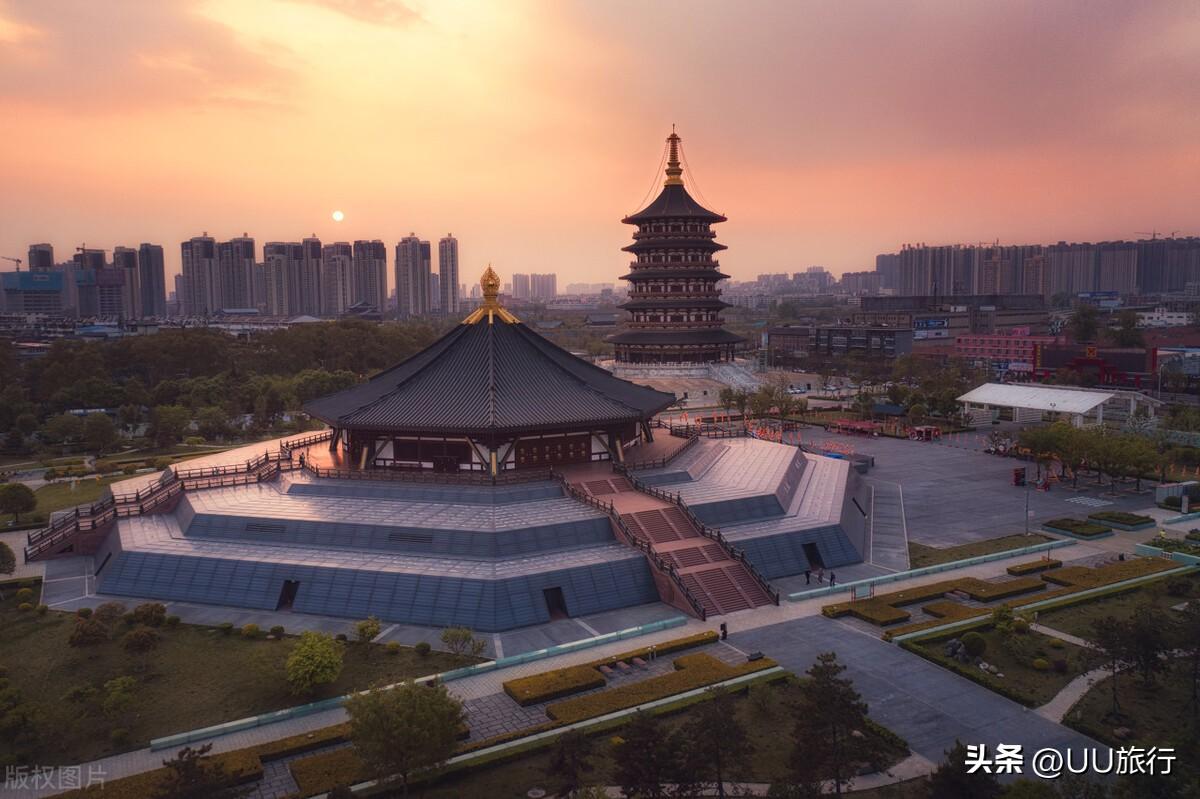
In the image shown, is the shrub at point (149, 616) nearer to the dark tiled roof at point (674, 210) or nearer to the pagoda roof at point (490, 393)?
the pagoda roof at point (490, 393)

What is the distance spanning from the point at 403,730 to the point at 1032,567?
95.5ft

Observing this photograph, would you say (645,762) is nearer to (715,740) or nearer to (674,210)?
(715,740)

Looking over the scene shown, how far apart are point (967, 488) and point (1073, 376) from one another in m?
42.3

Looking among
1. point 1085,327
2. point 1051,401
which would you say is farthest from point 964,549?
point 1085,327

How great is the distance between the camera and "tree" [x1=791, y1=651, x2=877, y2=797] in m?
17.4

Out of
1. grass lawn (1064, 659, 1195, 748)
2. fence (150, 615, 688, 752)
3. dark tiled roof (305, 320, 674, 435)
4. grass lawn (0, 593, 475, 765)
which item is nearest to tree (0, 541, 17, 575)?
grass lawn (0, 593, 475, 765)

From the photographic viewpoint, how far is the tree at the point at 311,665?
23.8 m

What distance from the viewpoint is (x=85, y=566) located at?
121ft

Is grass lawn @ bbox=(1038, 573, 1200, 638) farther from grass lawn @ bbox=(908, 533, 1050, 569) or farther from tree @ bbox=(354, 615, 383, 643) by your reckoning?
tree @ bbox=(354, 615, 383, 643)

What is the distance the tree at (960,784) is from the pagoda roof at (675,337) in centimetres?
7016

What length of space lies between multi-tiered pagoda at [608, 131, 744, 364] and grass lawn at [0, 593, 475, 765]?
6279 centimetres

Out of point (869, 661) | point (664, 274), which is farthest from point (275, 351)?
point (869, 661)

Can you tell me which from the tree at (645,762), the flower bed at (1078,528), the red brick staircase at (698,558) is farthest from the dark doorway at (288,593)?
the flower bed at (1078,528)

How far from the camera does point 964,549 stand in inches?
1510
